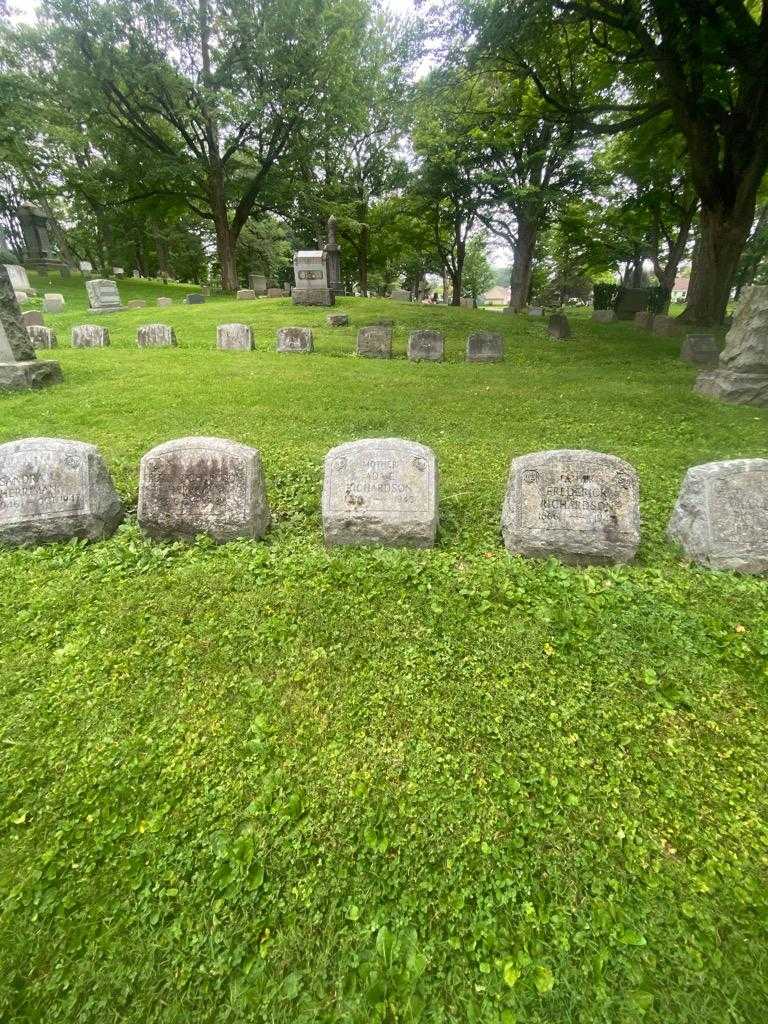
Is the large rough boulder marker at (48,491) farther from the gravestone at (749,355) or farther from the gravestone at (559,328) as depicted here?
the gravestone at (559,328)

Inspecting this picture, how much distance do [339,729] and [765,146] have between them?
1605cm

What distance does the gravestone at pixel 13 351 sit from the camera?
25.1ft

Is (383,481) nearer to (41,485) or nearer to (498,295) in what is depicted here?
(41,485)

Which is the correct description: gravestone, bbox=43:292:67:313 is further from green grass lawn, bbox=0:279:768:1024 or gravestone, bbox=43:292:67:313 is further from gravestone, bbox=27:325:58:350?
green grass lawn, bbox=0:279:768:1024

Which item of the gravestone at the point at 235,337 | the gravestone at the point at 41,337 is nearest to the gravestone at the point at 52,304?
the gravestone at the point at 41,337

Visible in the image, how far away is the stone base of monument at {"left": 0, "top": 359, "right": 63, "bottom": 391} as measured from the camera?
7.68 m

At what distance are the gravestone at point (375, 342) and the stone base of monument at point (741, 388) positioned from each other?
686cm

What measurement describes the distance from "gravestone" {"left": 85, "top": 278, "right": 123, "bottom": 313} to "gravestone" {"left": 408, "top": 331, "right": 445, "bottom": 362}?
47.1 feet

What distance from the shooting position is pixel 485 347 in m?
11.1

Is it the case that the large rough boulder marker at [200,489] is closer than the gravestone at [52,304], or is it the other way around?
the large rough boulder marker at [200,489]

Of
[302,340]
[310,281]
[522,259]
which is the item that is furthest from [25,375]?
[522,259]

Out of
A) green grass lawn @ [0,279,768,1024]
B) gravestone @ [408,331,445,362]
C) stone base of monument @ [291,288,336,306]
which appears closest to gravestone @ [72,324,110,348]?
stone base of monument @ [291,288,336,306]

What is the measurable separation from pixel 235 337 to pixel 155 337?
7.44 ft

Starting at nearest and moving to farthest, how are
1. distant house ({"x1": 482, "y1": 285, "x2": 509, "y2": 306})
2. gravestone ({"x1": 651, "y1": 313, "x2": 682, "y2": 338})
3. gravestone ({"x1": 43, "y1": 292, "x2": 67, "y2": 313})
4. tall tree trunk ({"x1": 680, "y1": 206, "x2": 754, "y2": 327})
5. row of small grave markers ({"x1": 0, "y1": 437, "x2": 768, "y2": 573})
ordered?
row of small grave markers ({"x1": 0, "y1": 437, "x2": 768, "y2": 573})
tall tree trunk ({"x1": 680, "y1": 206, "x2": 754, "y2": 327})
gravestone ({"x1": 651, "y1": 313, "x2": 682, "y2": 338})
gravestone ({"x1": 43, "y1": 292, "x2": 67, "y2": 313})
distant house ({"x1": 482, "y1": 285, "x2": 509, "y2": 306})
